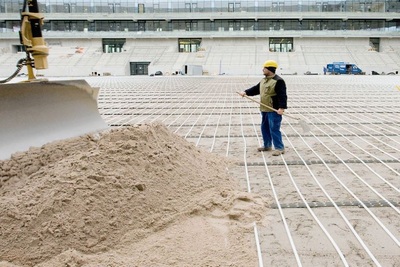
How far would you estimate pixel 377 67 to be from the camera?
41125 millimetres

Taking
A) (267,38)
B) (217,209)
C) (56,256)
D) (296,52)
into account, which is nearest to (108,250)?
(56,256)

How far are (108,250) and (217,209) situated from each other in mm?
977

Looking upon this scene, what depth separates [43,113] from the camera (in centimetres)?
469

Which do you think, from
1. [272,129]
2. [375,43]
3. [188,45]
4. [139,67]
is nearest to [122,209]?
[272,129]

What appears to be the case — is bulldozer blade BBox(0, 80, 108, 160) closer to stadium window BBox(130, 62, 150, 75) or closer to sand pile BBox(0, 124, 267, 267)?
sand pile BBox(0, 124, 267, 267)

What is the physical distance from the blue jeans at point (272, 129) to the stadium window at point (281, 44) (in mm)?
45809

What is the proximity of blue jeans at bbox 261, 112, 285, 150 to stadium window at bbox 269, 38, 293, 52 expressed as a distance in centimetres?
4581

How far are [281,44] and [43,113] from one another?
157 feet

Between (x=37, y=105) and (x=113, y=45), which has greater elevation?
(x=113, y=45)

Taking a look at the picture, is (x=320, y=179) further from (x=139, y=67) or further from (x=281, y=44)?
(x=281, y=44)

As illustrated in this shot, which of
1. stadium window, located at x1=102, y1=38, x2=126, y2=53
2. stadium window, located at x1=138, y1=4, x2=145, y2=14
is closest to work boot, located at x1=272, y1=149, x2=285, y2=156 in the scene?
stadium window, located at x1=102, y1=38, x2=126, y2=53

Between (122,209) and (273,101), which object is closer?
(122,209)

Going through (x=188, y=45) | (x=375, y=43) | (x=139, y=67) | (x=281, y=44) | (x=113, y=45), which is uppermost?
(x=113, y=45)

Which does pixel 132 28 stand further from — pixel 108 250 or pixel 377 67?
pixel 108 250
